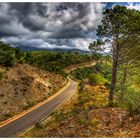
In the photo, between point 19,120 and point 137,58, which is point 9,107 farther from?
point 137,58

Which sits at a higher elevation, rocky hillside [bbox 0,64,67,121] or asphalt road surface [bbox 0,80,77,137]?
rocky hillside [bbox 0,64,67,121]

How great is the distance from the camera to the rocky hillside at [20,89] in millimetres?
37688

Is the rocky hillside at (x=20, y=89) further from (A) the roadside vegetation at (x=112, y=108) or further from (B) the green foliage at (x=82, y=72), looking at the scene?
(B) the green foliage at (x=82, y=72)

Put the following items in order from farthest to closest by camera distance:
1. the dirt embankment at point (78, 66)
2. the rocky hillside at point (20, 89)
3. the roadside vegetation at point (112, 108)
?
the dirt embankment at point (78, 66)
the rocky hillside at point (20, 89)
the roadside vegetation at point (112, 108)

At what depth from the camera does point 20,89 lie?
147 ft

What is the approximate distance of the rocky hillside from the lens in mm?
37688

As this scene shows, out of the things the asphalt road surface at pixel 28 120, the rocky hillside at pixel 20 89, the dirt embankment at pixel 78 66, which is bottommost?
the asphalt road surface at pixel 28 120

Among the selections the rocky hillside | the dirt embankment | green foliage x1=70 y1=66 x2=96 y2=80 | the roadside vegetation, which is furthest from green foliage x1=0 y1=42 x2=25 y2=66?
the dirt embankment

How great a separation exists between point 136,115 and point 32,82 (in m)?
35.4

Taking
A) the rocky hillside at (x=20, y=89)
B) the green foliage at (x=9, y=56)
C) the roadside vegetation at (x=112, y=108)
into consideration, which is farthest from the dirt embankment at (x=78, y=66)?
the roadside vegetation at (x=112, y=108)

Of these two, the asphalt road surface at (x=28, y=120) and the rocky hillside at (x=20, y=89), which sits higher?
the rocky hillside at (x=20, y=89)

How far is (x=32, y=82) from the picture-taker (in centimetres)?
5138

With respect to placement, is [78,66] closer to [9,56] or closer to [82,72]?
[82,72]

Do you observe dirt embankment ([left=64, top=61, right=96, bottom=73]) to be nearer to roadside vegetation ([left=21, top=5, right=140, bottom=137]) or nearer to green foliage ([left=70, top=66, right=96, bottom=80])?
green foliage ([left=70, top=66, right=96, bottom=80])
